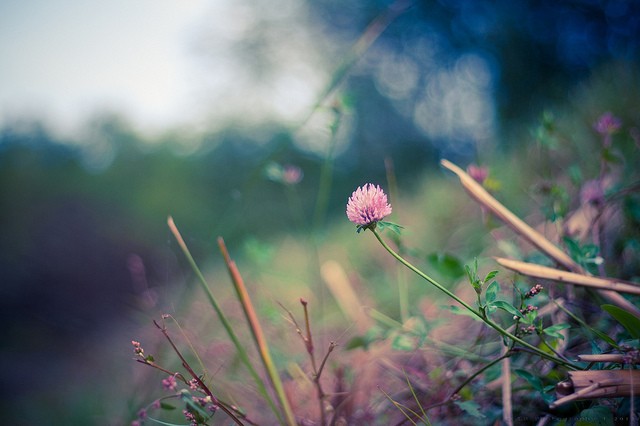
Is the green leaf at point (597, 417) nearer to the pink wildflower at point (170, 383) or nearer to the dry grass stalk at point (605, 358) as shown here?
the dry grass stalk at point (605, 358)

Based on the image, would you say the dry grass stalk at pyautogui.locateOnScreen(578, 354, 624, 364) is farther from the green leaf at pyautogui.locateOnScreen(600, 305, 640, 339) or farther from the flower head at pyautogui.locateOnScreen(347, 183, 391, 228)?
Result: the flower head at pyautogui.locateOnScreen(347, 183, 391, 228)

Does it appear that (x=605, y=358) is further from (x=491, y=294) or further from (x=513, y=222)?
(x=513, y=222)

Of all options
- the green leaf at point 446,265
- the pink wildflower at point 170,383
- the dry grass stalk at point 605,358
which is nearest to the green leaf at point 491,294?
the dry grass stalk at point 605,358

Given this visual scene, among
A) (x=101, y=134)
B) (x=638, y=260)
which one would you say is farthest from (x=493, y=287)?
(x=101, y=134)

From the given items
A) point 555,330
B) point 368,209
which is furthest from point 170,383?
point 555,330

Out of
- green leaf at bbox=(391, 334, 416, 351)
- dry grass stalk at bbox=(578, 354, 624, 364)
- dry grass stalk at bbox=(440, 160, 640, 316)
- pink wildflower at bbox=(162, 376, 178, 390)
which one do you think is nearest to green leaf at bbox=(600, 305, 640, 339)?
dry grass stalk at bbox=(578, 354, 624, 364)
